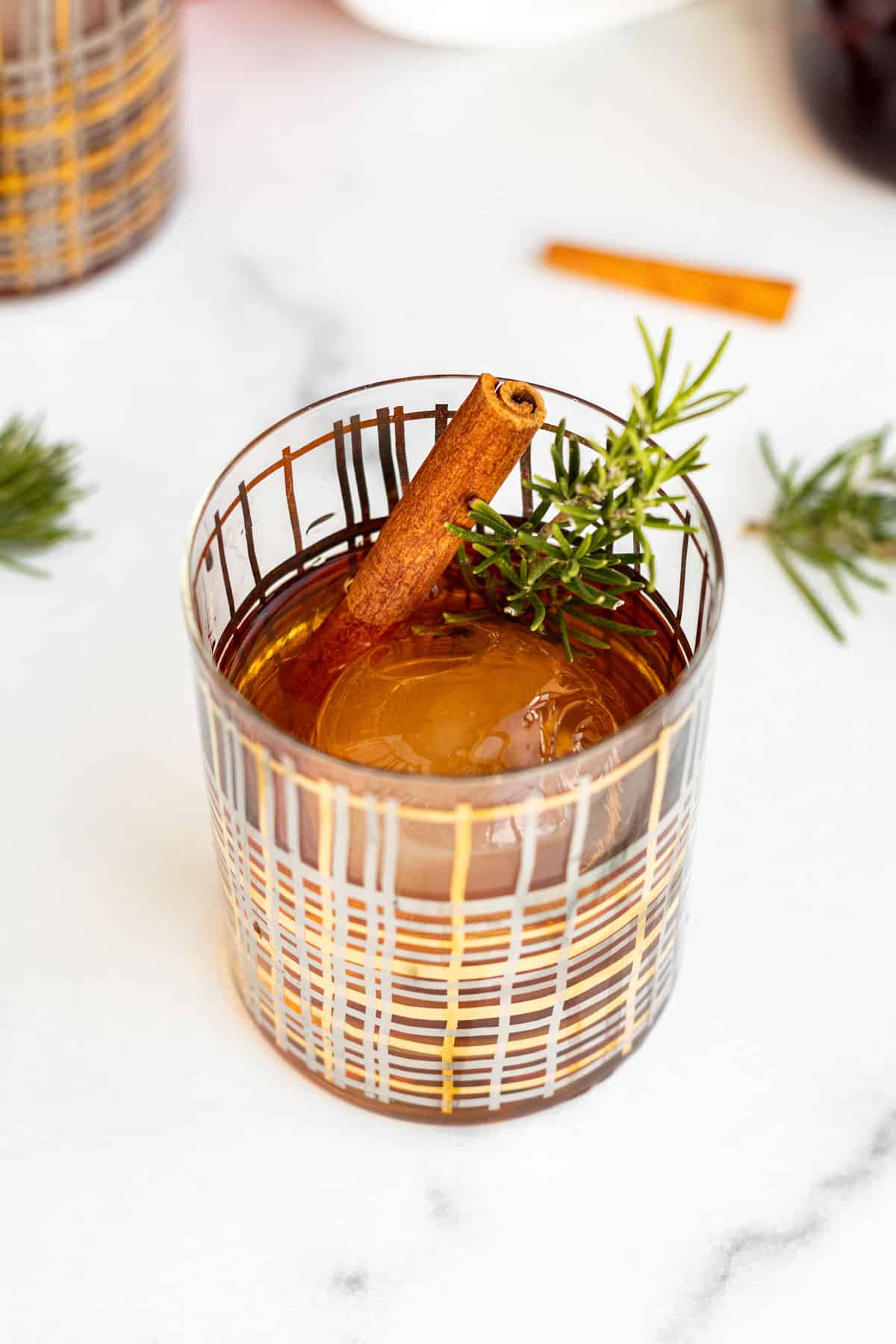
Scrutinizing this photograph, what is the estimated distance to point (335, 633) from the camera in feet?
1.67

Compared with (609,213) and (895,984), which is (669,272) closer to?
(609,213)

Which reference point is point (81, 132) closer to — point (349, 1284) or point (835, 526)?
point (835, 526)

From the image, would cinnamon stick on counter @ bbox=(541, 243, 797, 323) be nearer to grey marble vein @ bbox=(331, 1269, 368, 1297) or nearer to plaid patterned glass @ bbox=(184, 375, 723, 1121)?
plaid patterned glass @ bbox=(184, 375, 723, 1121)

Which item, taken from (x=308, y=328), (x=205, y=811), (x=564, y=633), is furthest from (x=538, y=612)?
(x=308, y=328)

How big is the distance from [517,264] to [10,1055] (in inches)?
17.6

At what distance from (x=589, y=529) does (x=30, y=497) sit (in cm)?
27

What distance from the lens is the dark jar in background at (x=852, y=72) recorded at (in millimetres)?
784

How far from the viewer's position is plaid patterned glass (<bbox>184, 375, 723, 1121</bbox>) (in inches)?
16.6

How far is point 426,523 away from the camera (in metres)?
0.48

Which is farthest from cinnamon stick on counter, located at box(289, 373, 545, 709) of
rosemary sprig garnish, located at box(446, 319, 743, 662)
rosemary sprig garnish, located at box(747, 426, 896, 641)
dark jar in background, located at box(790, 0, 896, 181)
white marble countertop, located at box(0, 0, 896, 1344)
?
dark jar in background, located at box(790, 0, 896, 181)

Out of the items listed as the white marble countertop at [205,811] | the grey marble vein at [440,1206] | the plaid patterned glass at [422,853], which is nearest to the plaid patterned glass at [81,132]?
the white marble countertop at [205,811]

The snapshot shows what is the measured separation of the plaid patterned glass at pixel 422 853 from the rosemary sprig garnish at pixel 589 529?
2 cm

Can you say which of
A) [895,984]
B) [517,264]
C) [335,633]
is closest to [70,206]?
[517,264]

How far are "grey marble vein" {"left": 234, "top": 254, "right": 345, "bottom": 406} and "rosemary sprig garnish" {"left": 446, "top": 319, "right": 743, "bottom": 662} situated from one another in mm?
256
